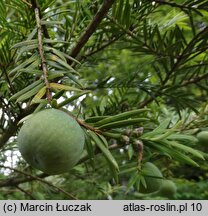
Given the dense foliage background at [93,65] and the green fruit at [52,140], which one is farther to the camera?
the dense foliage background at [93,65]

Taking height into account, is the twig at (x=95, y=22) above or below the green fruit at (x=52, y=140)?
above

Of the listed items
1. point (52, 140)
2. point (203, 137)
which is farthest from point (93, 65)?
A: point (52, 140)

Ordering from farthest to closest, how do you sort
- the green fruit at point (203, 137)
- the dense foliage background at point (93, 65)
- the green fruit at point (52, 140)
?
the green fruit at point (203, 137)
the dense foliage background at point (93, 65)
the green fruit at point (52, 140)

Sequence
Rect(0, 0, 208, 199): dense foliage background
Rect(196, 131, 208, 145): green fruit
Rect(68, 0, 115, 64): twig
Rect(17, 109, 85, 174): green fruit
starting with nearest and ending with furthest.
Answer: Rect(17, 109, 85, 174): green fruit < Rect(0, 0, 208, 199): dense foliage background < Rect(68, 0, 115, 64): twig < Rect(196, 131, 208, 145): green fruit

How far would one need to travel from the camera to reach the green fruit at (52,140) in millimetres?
693

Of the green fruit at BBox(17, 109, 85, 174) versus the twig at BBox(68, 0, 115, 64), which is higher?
the twig at BBox(68, 0, 115, 64)

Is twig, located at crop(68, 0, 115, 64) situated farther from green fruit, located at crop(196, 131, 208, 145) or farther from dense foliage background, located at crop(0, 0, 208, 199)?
green fruit, located at crop(196, 131, 208, 145)

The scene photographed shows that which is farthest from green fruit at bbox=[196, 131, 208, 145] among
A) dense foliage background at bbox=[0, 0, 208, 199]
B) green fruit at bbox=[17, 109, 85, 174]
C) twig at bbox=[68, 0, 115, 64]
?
green fruit at bbox=[17, 109, 85, 174]

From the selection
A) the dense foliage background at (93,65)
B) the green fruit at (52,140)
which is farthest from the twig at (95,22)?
the green fruit at (52,140)

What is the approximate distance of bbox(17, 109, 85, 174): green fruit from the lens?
27.3 inches

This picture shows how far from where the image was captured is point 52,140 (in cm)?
69

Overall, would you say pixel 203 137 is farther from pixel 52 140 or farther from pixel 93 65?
pixel 52 140

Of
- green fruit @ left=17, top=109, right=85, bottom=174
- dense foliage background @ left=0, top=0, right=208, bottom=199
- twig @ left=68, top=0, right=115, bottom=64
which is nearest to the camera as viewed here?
green fruit @ left=17, top=109, right=85, bottom=174

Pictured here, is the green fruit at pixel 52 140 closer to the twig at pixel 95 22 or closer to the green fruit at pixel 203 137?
the twig at pixel 95 22
